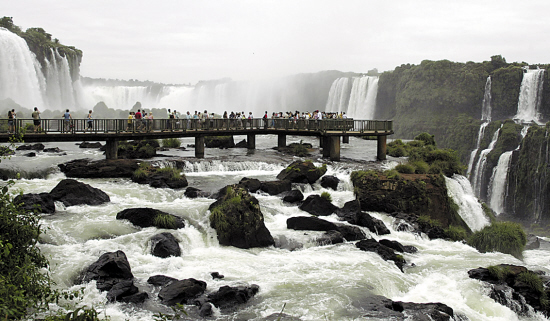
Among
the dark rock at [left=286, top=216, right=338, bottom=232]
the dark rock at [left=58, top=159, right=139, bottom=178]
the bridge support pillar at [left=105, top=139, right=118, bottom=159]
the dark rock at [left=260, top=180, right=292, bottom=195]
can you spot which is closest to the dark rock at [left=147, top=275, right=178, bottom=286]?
the dark rock at [left=286, top=216, right=338, bottom=232]

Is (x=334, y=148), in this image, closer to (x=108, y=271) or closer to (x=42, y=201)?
(x=42, y=201)

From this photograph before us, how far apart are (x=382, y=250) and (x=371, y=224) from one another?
3.15 metres

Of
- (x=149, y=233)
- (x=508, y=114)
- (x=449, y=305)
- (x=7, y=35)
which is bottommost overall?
(x=449, y=305)

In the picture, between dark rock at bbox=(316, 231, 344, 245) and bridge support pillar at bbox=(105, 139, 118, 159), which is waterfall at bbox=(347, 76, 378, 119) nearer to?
bridge support pillar at bbox=(105, 139, 118, 159)

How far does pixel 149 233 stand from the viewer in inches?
609

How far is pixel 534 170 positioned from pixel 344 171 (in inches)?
983

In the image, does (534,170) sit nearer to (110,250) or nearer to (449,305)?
(449,305)

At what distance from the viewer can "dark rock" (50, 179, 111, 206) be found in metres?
18.3

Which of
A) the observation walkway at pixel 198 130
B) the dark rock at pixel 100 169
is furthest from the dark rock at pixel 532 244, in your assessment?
the dark rock at pixel 100 169

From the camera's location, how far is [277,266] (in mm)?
13844

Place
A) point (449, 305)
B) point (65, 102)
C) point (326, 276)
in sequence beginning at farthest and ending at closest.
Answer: point (65, 102) < point (326, 276) < point (449, 305)

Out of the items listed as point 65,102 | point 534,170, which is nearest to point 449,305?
point 534,170

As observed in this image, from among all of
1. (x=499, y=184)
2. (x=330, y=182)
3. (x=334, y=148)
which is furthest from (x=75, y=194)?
(x=499, y=184)

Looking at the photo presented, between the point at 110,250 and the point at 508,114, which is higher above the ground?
the point at 508,114
